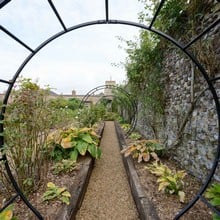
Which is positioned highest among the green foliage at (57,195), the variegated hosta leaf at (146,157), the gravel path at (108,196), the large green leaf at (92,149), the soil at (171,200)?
the large green leaf at (92,149)

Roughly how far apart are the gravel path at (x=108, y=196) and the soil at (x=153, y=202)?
143mm

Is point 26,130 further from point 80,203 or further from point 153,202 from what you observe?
point 153,202

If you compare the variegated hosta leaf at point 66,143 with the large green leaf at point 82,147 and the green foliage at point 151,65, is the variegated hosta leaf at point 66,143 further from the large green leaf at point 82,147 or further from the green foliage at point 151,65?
the green foliage at point 151,65

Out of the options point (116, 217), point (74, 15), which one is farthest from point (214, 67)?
point (116, 217)

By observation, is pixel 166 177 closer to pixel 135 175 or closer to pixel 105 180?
pixel 135 175

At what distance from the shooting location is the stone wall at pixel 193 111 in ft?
9.23

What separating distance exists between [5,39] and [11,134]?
1148 millimetres

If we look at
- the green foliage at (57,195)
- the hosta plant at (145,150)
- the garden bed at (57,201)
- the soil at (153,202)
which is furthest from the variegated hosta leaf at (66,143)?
the green foliage at (57,195)

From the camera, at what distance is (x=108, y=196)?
3084mm

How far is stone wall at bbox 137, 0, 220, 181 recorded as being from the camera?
2.81 m

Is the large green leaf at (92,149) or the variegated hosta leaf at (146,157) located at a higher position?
the large green leaf at (92,149)

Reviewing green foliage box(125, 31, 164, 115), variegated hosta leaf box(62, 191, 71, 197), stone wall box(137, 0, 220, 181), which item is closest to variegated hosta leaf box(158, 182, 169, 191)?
stone wall box(137, 0, 220, 181)

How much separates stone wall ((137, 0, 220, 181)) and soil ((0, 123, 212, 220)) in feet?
1.40

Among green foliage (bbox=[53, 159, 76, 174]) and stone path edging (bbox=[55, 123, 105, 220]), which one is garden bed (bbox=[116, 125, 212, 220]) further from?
green foliage (bbox=[53, 159, 76, 174])
